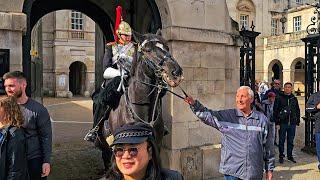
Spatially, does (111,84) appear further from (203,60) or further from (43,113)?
(203,60)

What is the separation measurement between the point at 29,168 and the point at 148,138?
2916 millimetres

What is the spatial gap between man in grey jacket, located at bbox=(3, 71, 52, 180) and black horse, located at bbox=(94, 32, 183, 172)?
1.14 meters

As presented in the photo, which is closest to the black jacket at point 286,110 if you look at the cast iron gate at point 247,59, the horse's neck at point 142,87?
the cast iron gate at point 247,59

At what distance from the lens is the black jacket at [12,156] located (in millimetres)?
3818

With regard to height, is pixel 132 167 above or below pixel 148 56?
below

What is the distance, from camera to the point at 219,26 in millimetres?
7488

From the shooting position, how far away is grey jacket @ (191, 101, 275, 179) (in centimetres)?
434

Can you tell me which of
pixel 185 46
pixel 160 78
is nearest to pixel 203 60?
pixel 185 46

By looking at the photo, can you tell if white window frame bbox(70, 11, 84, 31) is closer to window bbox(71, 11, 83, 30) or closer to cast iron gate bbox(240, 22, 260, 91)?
window bbox(71, 11, 83, 30)

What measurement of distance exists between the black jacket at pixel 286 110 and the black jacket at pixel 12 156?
6876mm

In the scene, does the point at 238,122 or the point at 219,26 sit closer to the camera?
Answer: the point at 238,122

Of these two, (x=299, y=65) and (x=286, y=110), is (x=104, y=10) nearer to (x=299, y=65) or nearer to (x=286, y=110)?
(x=286, y=110)

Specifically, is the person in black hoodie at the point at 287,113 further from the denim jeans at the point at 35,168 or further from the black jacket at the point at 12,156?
the black jacket at the point at 12,156

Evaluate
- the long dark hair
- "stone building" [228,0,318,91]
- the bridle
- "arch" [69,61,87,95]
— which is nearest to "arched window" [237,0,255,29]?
"stone building" [228,0,318,91]
